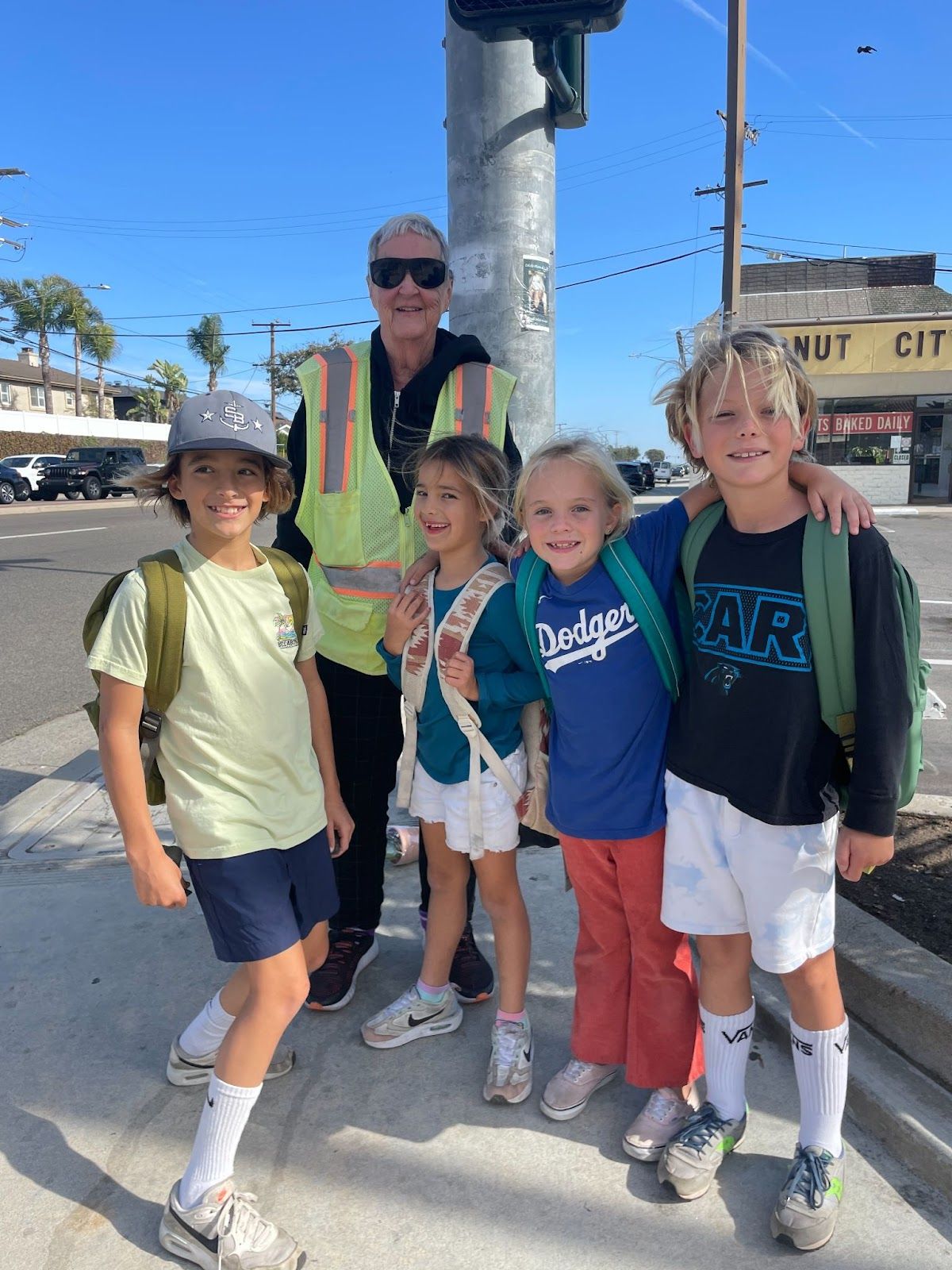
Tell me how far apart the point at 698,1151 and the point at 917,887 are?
1.60 m

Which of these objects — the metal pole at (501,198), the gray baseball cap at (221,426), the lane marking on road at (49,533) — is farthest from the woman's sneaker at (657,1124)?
the lane marking on road at (49,533)

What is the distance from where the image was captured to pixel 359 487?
8.39 feet

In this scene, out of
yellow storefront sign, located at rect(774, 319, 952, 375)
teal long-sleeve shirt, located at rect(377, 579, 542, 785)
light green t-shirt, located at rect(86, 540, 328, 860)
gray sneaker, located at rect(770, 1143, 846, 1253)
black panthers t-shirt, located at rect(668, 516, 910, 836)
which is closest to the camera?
black panthers t-shirt, located at rect(668, 516, 910, 836)

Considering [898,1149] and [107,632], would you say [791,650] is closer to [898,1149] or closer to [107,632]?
[898,1149]

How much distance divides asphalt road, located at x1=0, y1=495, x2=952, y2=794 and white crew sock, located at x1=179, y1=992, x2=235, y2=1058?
6.47ft

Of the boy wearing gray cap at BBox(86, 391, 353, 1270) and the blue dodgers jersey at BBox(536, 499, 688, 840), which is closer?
the boy wearing gray cap at BBox(86, 391, 353, 1270)

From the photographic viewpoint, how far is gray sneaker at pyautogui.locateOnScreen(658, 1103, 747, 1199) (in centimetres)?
194

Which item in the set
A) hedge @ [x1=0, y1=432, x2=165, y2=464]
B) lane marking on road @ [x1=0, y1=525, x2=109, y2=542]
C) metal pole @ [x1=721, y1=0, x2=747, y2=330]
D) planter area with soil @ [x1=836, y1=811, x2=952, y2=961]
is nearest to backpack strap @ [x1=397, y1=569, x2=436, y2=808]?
→ planter area with soil @ [x1=836, y1=811, x2=952, y2=961]

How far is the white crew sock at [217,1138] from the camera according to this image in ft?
6.05

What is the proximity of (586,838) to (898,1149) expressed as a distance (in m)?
1.02

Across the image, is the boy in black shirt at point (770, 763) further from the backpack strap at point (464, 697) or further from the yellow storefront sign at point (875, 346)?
the yellow storefront sign at point (875, 346)

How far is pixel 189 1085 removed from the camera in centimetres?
234

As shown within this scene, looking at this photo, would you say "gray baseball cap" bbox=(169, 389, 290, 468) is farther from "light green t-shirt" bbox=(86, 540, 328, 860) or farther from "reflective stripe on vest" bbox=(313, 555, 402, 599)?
"reflective stripe on vest" bbox=(313, 555, 402, 599)

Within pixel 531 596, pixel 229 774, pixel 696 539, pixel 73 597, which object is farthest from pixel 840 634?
pixel 73 597
